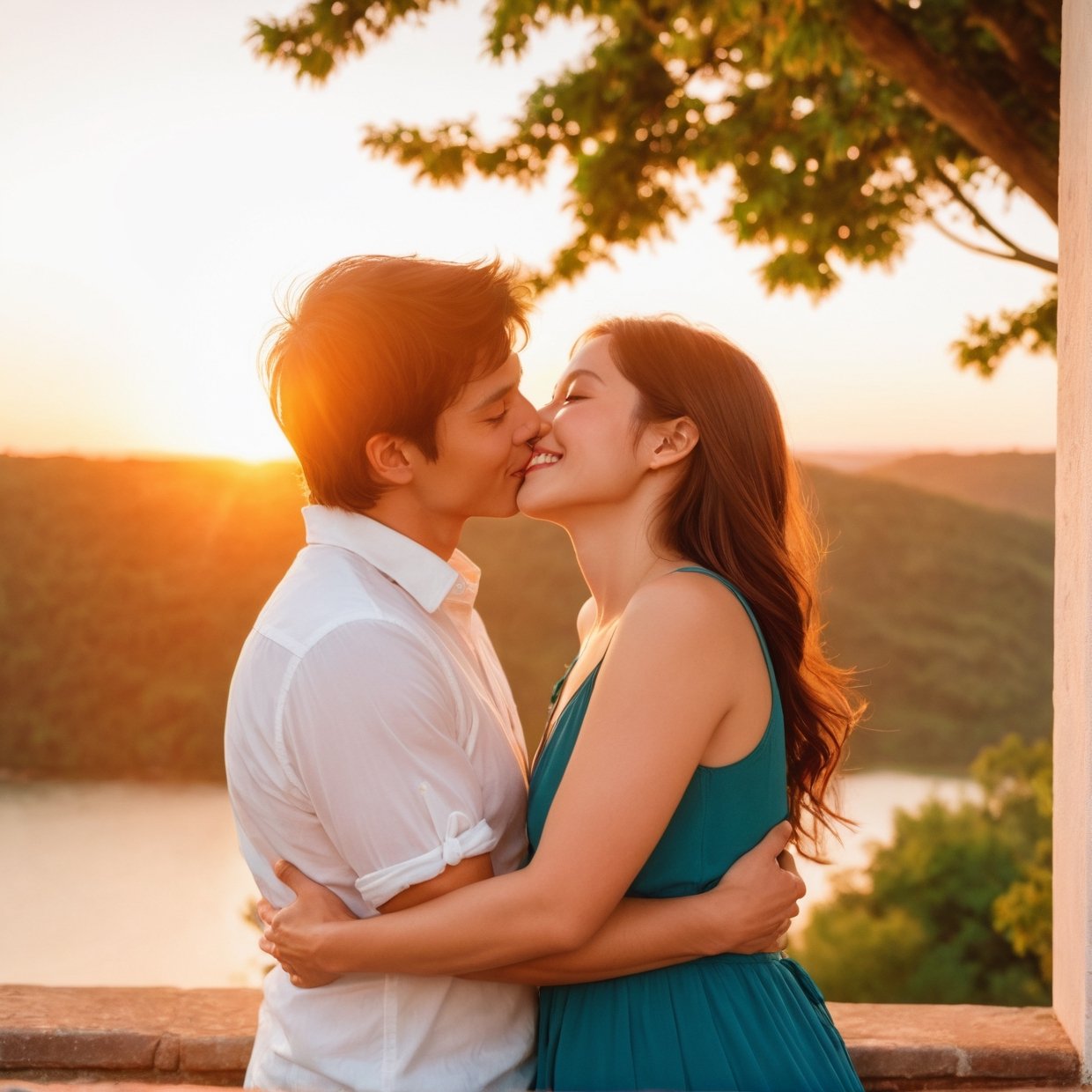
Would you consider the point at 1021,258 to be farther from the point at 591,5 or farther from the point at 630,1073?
the point at 630,1073

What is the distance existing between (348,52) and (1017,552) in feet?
59.3

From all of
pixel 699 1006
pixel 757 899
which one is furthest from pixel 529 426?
pixel 699 1006

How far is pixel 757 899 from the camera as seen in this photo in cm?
167

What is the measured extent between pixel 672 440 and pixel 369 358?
1.68ft

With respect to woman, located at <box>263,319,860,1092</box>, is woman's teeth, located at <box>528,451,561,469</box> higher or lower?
higher

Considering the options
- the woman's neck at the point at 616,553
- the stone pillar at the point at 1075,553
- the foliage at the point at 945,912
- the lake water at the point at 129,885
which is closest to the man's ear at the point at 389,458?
the woman's neck at the point at 616,553

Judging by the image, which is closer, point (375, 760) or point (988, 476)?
point (375, 760)

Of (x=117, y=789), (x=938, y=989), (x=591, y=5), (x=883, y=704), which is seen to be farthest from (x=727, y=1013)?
(x=883, y=704)

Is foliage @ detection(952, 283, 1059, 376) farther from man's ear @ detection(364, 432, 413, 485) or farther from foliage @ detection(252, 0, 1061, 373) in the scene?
man's ear @ detection(364, 432, 413, 485)

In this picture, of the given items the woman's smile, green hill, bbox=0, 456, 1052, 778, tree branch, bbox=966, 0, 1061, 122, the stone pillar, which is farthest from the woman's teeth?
green hill, bbox=0, 456, 1052, 778

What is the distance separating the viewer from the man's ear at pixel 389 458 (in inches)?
70.2

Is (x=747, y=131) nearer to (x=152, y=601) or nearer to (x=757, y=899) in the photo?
(x=757, y=899)

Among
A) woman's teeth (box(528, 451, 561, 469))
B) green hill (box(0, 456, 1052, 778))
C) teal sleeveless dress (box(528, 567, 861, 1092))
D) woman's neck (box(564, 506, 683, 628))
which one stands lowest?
green hill (box(0, 456, 1052, 778))

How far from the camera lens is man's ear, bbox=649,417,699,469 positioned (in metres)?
1.86
